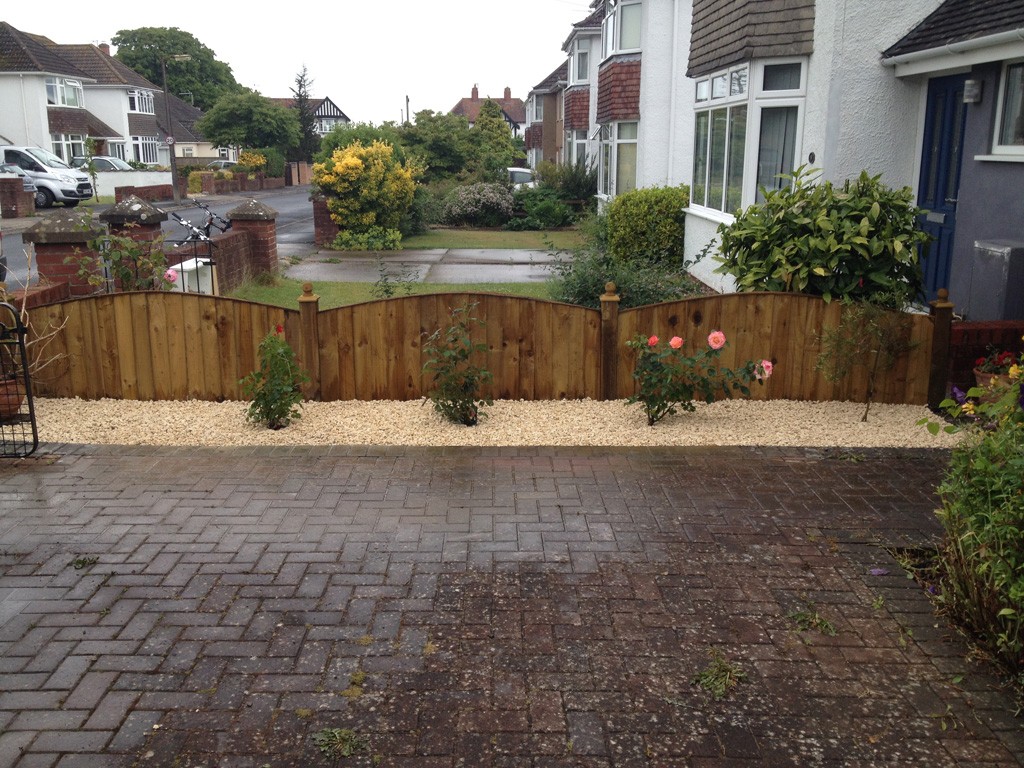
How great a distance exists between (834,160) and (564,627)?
7957mm

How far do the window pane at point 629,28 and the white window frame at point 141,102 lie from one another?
2002 inches

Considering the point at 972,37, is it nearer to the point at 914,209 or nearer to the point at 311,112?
the point at 914,209

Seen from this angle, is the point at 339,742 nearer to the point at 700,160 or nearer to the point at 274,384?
the point at 274,384

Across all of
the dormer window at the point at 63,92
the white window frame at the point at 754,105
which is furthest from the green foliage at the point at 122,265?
the dormer window at the point at 63,92

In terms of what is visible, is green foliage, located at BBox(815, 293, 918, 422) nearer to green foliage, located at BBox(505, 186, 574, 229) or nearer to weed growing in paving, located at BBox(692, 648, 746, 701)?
weed growing in paving, located at BBox(692, 648, 746, 701)

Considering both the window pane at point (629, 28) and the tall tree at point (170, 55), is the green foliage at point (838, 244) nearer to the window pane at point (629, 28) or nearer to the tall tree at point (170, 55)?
the window pane at point (629, 28)

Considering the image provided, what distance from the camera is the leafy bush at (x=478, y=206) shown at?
92.4 ft

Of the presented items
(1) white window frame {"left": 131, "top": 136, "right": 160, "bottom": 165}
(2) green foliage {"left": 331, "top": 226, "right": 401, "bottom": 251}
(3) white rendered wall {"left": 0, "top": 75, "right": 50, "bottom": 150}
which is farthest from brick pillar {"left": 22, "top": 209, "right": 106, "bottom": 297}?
(1) white window frame {"left": 131, "top": 136, "right": 160, "bottom": 165}

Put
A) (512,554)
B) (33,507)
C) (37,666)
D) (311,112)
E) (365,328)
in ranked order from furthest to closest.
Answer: (311,112), (365,328), (33,507), (512,554), (37,666)

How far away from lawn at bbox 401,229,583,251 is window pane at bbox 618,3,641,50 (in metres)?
4.69

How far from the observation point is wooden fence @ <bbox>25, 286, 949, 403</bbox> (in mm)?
8172

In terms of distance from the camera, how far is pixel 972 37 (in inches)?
350

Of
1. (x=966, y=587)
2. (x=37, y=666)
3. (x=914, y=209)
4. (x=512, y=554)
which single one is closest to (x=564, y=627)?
(x=512, y=554)

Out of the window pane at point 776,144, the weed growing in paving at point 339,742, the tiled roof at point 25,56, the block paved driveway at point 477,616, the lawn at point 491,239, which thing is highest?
the tiled roof at point 25,56
